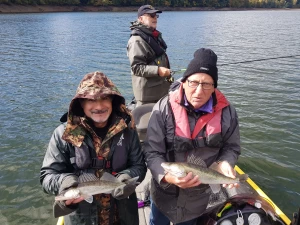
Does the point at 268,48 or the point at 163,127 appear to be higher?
the point at 163,127

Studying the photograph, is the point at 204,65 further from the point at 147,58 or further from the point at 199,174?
the point at 147,58

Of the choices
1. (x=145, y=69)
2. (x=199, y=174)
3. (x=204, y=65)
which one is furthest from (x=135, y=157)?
(x=145, y=69)

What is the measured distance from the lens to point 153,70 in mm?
5277

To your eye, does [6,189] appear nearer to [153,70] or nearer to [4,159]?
[4,159]

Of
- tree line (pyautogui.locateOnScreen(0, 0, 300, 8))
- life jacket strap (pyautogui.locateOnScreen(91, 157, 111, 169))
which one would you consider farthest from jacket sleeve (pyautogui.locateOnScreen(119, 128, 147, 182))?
tree line (pyautogui.locateOnScreen(0, 0, 300, 8))

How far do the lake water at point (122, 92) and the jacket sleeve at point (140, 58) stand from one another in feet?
11.4

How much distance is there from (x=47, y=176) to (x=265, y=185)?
5576 mm

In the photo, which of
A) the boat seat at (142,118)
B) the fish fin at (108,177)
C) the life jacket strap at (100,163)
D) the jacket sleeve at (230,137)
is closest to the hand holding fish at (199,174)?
the jacket sleeve at (230,137)

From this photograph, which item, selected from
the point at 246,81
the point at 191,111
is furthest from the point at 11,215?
the point at 246,81

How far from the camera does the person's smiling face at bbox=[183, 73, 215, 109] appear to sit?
2.92 m

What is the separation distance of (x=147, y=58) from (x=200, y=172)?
3.04 m

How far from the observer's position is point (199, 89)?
2.92 meters

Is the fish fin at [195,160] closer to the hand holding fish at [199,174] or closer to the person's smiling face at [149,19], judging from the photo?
the hand holding fish at [199,174]

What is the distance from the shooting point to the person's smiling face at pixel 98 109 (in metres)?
3.02
